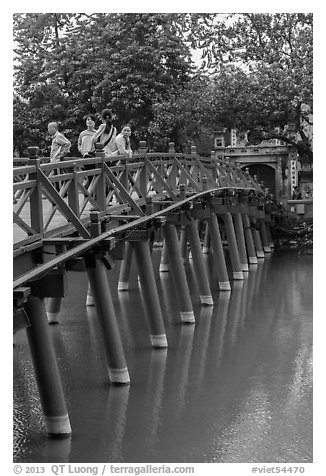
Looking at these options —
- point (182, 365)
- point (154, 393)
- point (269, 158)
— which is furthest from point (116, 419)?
point (269, 158)

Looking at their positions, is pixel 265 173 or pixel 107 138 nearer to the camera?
pixel 107 138

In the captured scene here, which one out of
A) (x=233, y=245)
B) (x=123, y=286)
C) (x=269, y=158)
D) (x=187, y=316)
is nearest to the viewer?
(x=187, y=316)

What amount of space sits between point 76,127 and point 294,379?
62.3 feet

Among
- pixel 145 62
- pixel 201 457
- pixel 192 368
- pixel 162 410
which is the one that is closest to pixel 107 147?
pixel 192 368

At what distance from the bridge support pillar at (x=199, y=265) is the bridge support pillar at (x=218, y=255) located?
5.77 ft

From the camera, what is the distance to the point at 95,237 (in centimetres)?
1026

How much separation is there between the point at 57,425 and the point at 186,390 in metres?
2.84

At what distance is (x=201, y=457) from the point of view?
9055mm

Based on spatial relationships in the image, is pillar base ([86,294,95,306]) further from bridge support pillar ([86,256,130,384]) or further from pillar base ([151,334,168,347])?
bridge support pillar ([86,256,130,384])

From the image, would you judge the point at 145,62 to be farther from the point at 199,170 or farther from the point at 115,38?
the point at 199,170

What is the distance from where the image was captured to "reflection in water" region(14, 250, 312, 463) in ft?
30.6

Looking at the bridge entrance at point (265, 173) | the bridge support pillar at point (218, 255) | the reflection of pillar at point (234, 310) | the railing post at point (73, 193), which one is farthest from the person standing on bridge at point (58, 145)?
the bridge entrance at point (265, 173)

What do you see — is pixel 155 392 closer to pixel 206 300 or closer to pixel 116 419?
pixel 116 419

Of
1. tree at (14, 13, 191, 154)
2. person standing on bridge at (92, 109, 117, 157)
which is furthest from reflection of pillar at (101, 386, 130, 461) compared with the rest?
tree at (14, 13, 191, 154)
